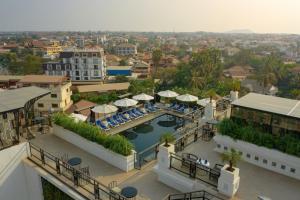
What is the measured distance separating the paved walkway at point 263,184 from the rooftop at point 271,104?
9.13ft

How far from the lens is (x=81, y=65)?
66625 mm

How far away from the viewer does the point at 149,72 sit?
257 ft

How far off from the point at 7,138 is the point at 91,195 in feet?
21.5

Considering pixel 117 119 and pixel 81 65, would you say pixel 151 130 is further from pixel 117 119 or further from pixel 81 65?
pixel 81 65

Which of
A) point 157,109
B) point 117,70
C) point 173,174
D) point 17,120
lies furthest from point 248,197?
point 117,70

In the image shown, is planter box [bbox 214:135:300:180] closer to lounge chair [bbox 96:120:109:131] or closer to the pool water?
the pool water

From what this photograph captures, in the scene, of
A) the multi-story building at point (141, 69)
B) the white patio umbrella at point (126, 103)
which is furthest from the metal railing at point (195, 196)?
the multi-story building at point (141, 69)

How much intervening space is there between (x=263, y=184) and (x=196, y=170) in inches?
114

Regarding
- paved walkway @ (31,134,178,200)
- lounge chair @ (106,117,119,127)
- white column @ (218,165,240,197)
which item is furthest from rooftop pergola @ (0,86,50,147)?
white column @ (218,165,240,197)

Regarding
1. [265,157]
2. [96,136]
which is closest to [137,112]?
[96,136]

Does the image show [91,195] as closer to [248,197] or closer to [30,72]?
[248,197]

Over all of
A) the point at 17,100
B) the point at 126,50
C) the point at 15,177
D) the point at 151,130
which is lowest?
the point at 151,130

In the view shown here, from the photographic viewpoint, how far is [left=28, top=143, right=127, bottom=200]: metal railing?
9.60 m

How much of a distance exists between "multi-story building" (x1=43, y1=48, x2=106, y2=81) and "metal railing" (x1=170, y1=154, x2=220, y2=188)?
191ft
